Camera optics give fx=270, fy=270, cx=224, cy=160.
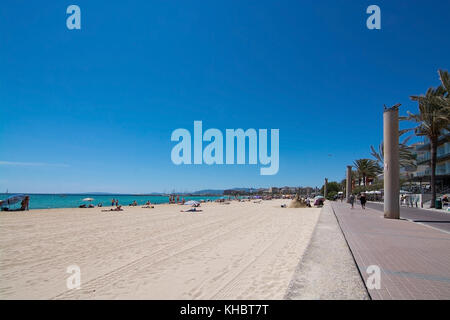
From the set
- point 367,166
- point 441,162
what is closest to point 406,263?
point 441,162

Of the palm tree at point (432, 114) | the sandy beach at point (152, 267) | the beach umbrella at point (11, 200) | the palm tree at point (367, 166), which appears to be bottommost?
the beach umbrella at point (11, 200)

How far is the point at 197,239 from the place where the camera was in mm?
8859

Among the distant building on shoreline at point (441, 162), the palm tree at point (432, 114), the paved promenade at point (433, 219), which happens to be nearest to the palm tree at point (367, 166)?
the distant building on shoreline at point (441, 162)

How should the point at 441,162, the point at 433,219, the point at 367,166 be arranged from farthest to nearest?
the point at 367,166 < the point at 441,162 < the point at 433,219

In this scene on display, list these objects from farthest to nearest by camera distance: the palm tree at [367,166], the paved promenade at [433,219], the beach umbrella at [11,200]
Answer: the palm tree at [367,166]
the beach umbrella at [11,200]
the paved promenade at [433,219]

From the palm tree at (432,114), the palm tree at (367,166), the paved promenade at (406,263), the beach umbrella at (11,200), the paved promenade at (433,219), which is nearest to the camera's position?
the paved promenade at (406,263)

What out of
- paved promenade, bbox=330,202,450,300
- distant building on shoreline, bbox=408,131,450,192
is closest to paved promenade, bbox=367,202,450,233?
paved promenade, bbox=330,202,450,300

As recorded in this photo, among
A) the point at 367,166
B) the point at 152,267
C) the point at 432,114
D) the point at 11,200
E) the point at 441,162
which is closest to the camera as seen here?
the point at 152,267

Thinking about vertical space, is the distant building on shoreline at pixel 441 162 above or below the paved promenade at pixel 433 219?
above

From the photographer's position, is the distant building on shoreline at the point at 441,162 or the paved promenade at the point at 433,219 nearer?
the paved promenade at the point at 433,219

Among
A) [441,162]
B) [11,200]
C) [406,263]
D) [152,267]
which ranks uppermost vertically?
[441,162]

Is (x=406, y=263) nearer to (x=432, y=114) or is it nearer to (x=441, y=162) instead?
(x=432, y=114)

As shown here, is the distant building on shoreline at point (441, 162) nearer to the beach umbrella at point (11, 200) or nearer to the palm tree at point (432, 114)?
the palm tree at point (432, 114)
